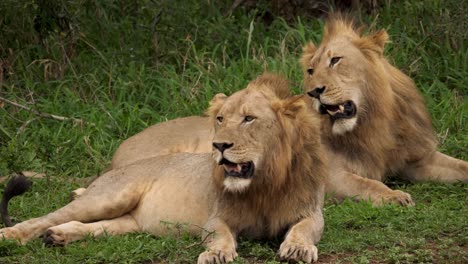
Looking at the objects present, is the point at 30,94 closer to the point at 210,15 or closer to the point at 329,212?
the point at 210,15

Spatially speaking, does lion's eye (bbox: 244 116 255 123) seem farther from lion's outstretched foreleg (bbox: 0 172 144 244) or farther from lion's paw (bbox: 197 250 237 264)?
lion's outstretched foreleg (bbox: 0 172 144 244)

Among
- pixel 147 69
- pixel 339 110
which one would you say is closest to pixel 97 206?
pixel 339 110

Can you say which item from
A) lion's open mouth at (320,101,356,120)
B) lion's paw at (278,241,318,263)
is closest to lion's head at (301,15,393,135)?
lion's open mouth at (320,101,356,120)

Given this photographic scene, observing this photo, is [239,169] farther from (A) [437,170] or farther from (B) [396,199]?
(A) [437,170]

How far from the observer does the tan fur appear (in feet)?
21.1

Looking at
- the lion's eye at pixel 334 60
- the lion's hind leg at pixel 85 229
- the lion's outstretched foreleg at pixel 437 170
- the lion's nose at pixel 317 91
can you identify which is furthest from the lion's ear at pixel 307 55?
the lion's hind leg at pixel 85 229

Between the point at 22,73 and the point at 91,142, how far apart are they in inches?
52.9

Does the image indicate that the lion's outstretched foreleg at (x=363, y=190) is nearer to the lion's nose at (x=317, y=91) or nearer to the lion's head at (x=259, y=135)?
the lion's nose at (x=317, y=91)

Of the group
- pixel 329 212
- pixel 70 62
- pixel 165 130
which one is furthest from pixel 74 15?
pixel 329 212

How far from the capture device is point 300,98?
5418mm

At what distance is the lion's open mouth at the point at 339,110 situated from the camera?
639cm

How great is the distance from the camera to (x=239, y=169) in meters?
5.17

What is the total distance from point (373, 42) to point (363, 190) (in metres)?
0.93

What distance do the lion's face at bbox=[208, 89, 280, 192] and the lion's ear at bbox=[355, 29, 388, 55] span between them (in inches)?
56.6
